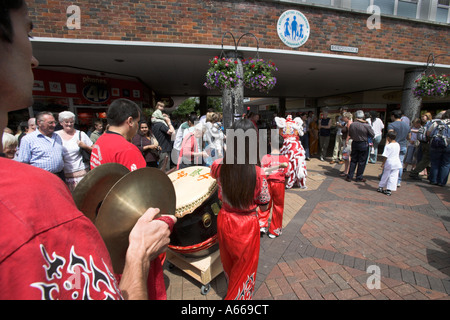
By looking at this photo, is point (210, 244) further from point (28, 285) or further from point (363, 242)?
point (363, 242)

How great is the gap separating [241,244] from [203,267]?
81cm

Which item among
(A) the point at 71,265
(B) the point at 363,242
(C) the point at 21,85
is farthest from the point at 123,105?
(B) the point at 363,242

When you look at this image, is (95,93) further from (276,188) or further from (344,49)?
(344,49)

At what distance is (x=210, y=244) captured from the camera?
245cm

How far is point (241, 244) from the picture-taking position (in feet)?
6.01

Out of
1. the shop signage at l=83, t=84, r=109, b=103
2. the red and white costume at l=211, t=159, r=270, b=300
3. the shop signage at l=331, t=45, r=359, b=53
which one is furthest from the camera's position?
the shop signage at l=83, t=84, r=109, b=103

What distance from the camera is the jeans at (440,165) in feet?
18.9

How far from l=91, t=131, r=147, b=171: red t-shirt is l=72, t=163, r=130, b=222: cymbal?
0.89 m

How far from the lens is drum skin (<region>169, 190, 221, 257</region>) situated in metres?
2.32

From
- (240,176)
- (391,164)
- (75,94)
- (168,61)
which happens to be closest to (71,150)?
(240,176)

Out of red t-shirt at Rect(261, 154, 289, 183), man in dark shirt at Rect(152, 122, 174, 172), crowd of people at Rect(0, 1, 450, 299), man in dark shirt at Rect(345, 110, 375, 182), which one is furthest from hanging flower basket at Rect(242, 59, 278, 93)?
red t-shirt at Rect(261, 154, 289, 183)

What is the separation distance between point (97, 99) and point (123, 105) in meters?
7.91

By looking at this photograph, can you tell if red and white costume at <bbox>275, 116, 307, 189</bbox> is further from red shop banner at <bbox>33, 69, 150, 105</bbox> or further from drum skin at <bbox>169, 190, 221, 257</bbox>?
red shop banner at <bbox>33, 69, 150, 105</bbox>

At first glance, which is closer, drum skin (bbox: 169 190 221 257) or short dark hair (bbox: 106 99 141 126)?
short dark hair (bbox: 106 99 141 126)
